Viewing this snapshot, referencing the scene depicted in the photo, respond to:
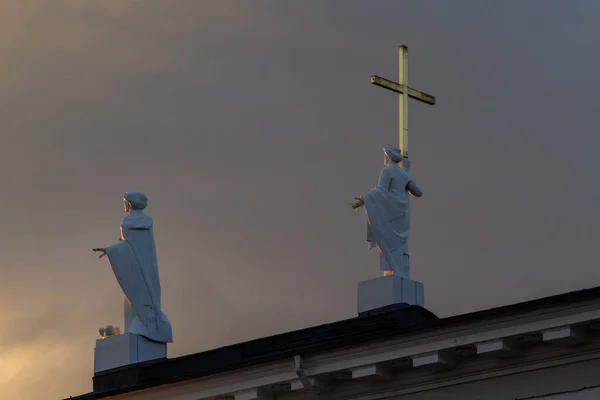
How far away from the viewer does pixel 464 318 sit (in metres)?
22.4

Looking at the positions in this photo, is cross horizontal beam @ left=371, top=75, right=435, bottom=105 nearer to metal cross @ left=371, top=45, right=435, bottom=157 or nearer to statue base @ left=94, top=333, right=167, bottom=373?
metal cross @ left=371, top=45, right=435, bottom=157

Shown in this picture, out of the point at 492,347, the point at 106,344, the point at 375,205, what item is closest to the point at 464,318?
the point at 492,347

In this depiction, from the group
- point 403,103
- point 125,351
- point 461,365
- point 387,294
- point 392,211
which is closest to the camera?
point 461,365

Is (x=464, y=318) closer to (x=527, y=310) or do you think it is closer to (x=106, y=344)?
(x=527, y=310)

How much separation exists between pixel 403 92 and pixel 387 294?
4.11m

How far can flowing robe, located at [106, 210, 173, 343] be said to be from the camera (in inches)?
1169

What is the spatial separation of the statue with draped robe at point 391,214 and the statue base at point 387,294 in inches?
18.4

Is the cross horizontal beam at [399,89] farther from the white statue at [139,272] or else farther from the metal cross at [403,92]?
the white statue at [139,272]

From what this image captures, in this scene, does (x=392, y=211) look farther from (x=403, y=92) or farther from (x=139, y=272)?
(x=139, y=272)

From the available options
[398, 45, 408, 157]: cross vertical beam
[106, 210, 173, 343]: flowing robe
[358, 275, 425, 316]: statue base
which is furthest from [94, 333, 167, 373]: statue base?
[398, 45, 408, 157]: cross vertical beam

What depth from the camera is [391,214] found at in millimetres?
27969

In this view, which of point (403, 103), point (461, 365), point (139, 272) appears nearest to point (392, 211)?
point (403, 103)

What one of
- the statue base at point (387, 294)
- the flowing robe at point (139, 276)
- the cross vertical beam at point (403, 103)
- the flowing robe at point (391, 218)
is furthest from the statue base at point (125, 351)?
the cross vertical beam at point (403, 103)

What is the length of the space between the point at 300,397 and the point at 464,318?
3.34 m
